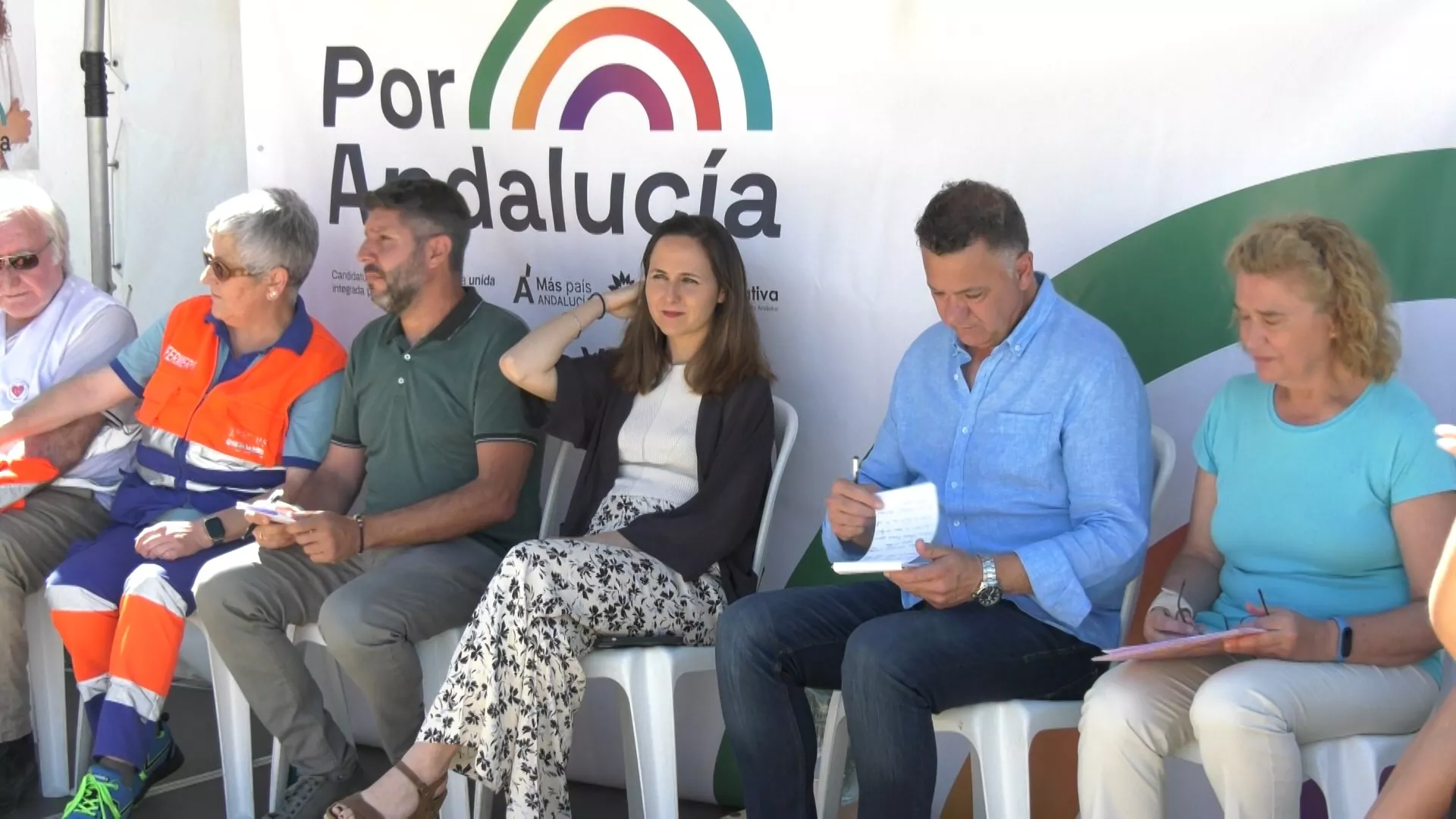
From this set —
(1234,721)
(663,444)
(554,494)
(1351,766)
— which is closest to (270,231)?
Result: (554,494)

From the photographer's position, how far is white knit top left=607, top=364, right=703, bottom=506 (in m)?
3.49

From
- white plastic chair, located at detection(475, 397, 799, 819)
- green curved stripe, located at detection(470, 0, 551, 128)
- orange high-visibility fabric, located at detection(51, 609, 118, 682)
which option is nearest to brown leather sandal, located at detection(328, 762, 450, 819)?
white plastic chair, located at detection(475, 397, 799, 819)

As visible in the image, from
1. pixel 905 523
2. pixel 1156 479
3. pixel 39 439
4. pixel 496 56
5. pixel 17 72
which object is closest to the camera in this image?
pixel 905 523

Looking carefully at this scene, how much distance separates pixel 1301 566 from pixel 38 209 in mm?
3328

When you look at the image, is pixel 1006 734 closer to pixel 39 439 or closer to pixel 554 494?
pixel 554 494

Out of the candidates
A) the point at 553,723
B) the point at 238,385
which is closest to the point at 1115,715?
the point at 553,723

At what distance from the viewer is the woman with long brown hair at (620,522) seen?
306 centimetres

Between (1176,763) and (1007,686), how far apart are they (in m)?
0.75

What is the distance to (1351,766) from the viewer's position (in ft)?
8.19

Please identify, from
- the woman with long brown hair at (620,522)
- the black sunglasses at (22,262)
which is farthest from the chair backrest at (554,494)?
the black sunglasses at (22,262)

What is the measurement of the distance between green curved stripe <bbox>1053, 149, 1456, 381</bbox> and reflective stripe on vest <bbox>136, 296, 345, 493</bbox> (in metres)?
1.91

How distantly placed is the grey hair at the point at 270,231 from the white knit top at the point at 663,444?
3.40 ft

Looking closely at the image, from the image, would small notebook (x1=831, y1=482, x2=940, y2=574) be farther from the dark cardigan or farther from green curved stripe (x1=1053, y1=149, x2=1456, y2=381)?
green curved stripe (x1=1053, y1=149, x2=1456, y2=381)

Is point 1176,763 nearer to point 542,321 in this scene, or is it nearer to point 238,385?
point 542,321
